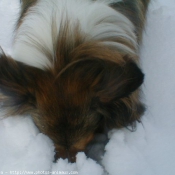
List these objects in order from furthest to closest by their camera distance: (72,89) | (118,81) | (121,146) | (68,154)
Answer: (121,146)
(68,154)
(72,89)
(118,81)

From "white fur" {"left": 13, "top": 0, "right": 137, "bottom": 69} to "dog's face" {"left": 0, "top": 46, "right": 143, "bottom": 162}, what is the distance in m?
0.12

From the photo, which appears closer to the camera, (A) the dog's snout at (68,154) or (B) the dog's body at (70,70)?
(B) the dog's body at (70,70)

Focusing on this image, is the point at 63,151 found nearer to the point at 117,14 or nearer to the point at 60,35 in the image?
the point at 60,35

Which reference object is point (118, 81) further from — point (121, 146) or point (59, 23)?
point (121, 146)

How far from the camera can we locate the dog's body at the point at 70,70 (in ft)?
6.61

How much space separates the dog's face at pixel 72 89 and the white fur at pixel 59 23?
0.12 m

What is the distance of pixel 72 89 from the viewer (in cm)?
204

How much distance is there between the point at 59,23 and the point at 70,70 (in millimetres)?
376

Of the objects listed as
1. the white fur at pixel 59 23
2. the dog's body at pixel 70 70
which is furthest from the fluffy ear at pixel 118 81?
the white fur at pixel 59 23

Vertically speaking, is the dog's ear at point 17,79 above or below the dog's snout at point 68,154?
above

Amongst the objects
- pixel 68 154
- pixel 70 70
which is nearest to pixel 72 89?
pixel 70 70

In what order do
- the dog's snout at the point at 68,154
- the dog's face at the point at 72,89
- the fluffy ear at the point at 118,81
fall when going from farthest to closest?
the dog's snout at the point at 68,154 < the dog's face at the point at 72,89 < the fluffy ear at the point at 118,81

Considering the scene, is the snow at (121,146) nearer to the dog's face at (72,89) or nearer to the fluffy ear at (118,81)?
the dog's face at (72,89)

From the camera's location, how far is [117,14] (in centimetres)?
235
